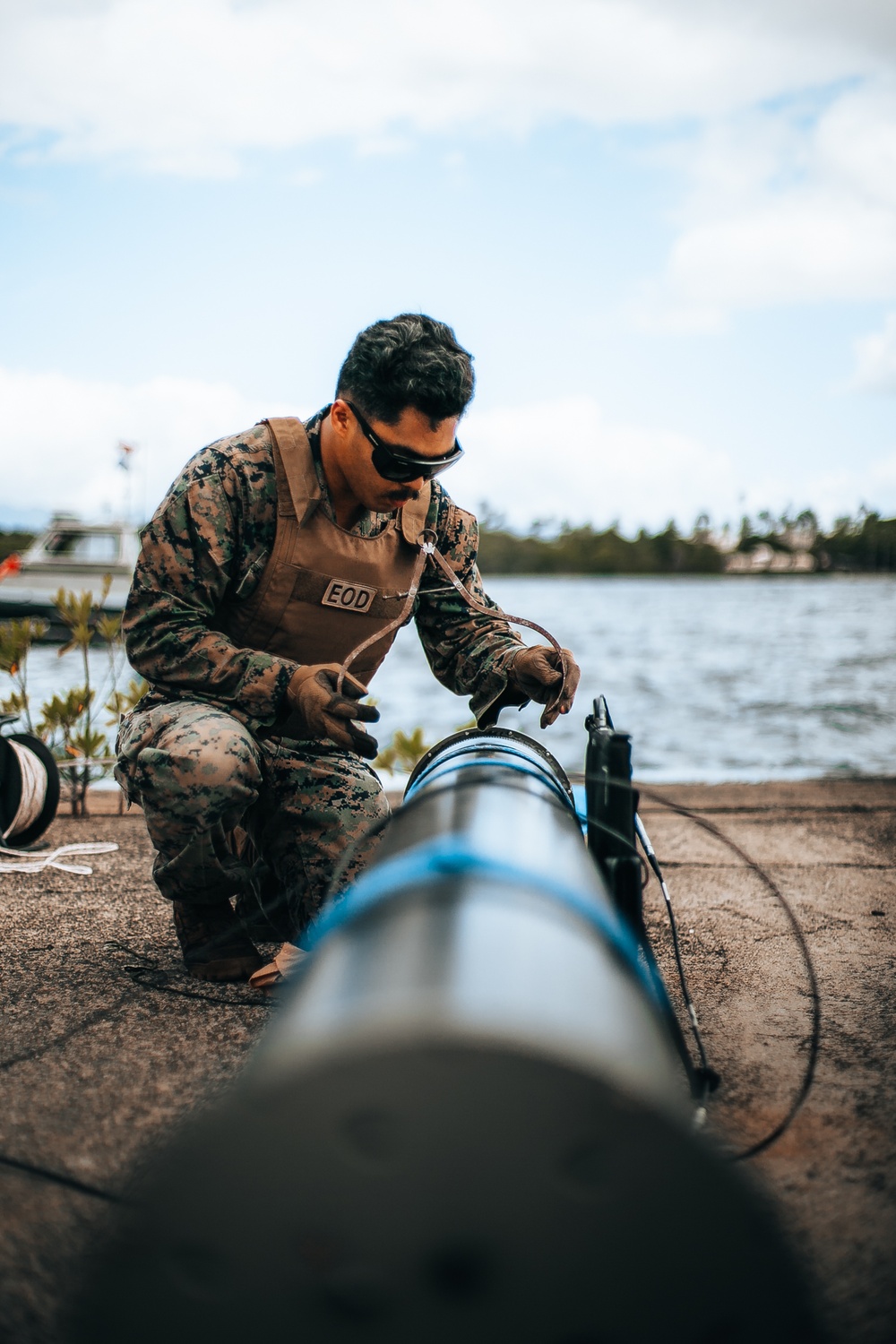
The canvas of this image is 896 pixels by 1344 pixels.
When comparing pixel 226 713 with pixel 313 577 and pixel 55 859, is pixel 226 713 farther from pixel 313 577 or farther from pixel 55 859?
pixel 55 859

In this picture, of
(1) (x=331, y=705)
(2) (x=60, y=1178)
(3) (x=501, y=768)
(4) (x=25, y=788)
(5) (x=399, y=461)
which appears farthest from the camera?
(4) (x=25, y=788)

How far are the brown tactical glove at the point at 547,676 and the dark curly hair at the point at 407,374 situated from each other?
570 millimetres

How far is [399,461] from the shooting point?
2.27 m

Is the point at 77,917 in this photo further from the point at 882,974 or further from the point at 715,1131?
the point at 882,974

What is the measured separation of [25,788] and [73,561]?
492 inches

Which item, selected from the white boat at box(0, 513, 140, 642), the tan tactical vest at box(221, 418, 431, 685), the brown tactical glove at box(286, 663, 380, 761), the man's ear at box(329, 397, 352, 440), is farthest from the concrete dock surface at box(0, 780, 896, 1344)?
Answer: the white boat at box(0, 513, 140, 642)

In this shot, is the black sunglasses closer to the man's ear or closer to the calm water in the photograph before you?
the man's ear

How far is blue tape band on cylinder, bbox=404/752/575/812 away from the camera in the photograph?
67.7 inches

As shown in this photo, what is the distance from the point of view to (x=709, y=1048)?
2.05 m

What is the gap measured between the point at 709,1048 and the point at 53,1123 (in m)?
1.23

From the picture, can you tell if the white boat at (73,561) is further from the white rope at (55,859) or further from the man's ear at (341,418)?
the man's ear at (341,418)

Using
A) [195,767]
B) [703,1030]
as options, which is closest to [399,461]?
[195,767]

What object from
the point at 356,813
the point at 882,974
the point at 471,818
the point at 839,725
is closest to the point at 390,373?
the point at 356,813

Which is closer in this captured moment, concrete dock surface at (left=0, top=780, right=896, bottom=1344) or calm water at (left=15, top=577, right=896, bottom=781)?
concrete dock surface at (left=0, top=780, right=896, bottom=1344)
